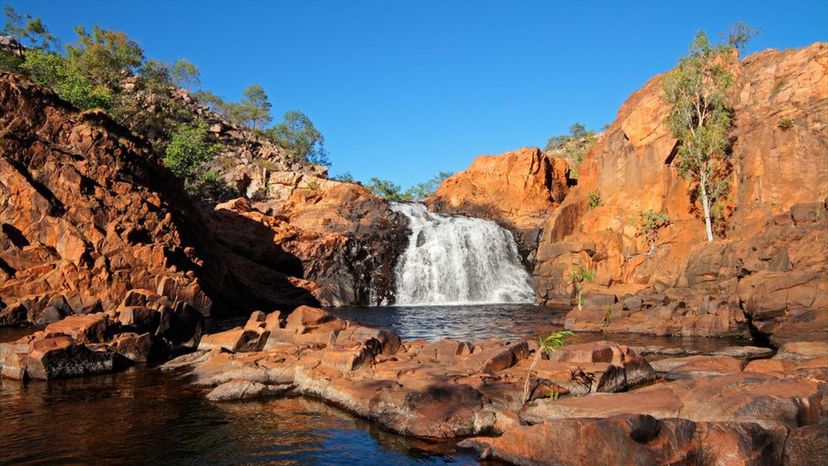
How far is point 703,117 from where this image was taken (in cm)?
3597

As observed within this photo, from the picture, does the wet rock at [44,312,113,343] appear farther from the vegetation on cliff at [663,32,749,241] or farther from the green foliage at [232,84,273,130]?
the green foliage at [232,84,273,130]

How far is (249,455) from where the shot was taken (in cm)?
961

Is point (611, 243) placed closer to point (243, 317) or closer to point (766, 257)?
point (766, 257)

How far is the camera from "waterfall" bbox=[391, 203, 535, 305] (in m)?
43.0

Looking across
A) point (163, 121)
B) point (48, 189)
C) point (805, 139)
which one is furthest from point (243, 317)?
point (163, 121)

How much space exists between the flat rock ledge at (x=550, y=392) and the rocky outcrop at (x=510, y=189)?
115 ft

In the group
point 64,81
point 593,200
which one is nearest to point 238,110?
point 64,81

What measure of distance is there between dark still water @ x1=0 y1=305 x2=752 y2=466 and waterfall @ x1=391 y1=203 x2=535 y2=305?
28.5 metres

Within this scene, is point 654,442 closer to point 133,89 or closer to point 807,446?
point 807,446

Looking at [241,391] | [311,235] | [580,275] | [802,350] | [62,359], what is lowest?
[241,391]

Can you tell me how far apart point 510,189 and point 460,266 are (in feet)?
45.1

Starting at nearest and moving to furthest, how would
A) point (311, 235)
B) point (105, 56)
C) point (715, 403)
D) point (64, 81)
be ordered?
point (715, 403), point (311, 235), point (64, 81), point (105, 56)

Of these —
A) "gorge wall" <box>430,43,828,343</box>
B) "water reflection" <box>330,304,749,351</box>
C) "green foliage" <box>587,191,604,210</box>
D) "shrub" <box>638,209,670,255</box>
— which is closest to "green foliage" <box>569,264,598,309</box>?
"gorge wall" <box>430,43,828,343</box>

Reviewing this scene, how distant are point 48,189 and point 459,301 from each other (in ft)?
89.6
